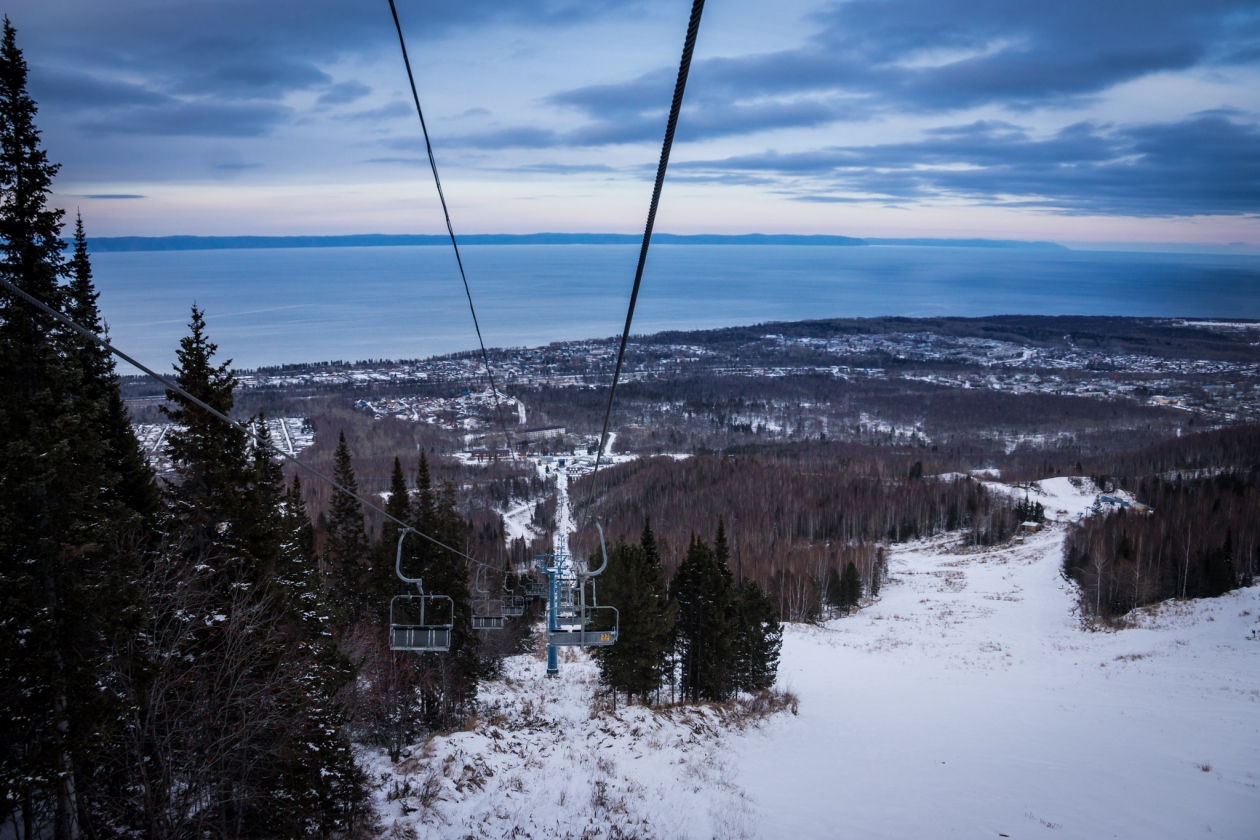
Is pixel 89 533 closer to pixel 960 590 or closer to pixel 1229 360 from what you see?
pixel 960 590

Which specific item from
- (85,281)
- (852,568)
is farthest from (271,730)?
(852,568)

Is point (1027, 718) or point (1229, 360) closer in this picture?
point (1027, 718)

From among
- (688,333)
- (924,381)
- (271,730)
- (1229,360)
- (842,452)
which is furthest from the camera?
(688,333)

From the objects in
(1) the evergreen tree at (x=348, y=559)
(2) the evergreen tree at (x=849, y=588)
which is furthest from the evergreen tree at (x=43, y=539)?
(2) the evergreen tree at (x=849, y=588)

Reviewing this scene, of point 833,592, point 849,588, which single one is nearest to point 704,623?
point 849,588

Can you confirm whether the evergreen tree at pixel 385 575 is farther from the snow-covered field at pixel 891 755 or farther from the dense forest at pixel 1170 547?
the dense forest at pixel 1170 547

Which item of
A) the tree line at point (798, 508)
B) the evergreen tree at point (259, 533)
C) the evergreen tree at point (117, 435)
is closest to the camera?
the evergreen tree at point (259, 533)
